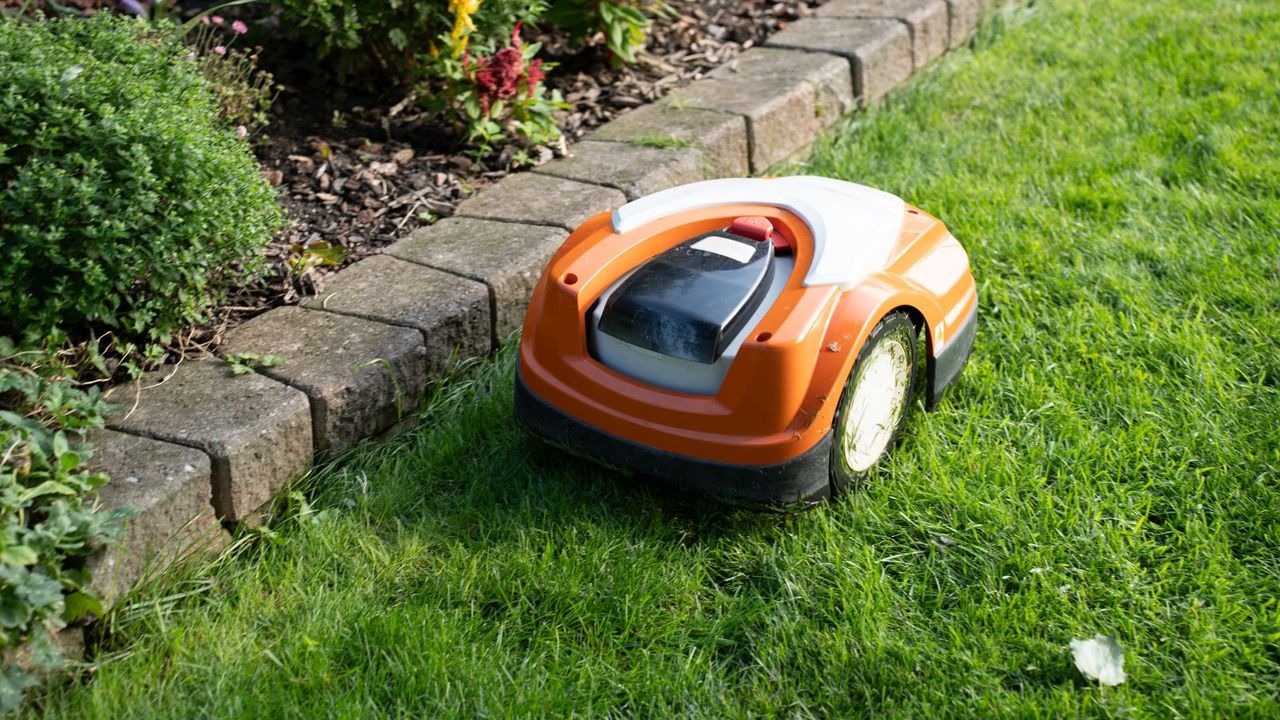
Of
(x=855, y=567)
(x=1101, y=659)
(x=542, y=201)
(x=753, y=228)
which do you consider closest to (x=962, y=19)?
(x=542, y=201)

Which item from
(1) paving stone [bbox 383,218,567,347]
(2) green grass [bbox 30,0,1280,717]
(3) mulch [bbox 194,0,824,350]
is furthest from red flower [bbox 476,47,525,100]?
(2) green grass [bbox 30,0,1280,717]

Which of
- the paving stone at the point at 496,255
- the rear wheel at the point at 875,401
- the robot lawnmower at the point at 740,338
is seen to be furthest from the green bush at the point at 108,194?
the rear wheel at the point at 875,401

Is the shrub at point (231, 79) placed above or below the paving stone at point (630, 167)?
above

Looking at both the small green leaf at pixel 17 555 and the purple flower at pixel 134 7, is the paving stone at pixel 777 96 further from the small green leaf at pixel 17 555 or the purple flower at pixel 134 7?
the small green leaf at pixel 17 555

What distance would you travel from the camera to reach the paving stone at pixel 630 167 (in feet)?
10.2

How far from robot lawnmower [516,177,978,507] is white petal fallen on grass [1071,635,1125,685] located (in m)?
0.52

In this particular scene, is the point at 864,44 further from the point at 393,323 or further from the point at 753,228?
the point at 393,323

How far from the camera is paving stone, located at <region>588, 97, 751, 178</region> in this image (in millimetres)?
3350

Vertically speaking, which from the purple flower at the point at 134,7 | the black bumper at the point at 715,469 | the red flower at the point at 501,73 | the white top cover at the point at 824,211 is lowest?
the black bumper at the point at 715,469

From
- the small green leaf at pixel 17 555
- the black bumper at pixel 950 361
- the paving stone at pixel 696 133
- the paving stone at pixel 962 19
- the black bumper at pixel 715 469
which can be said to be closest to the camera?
the small green leaf at pixel 17 555

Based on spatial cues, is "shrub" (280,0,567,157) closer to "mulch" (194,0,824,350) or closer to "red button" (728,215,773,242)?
"mulch" (194,0,824,350)

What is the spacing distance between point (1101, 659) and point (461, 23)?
2291 mm

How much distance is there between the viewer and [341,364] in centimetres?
235

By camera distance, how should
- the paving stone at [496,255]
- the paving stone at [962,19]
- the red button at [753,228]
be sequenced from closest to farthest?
the red button at [753,228] < the paving stone at [496,255] < the paving stone at [962,19]
